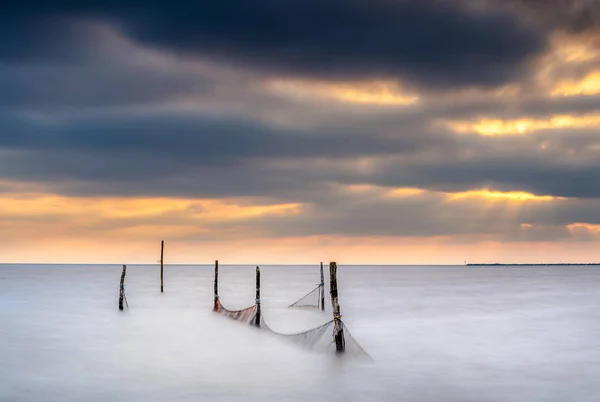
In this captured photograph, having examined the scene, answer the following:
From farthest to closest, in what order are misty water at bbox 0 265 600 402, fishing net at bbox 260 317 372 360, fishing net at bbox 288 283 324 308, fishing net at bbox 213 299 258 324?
fishing net at bbox 288 283 324 308 → fishing net at bbox 213 299 258 324 → fishing net at bbox 260 317 372 360 → misty water at bbox 0 265 600 402

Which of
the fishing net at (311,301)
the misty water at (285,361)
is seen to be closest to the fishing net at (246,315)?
the misty water at (285,361)

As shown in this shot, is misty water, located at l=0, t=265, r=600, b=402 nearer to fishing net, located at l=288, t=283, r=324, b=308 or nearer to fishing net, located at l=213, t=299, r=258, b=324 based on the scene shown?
fishing net, located at l=213, t=299, r=258, b=324

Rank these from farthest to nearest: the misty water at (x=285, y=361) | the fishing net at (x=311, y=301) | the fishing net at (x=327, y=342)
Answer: the fishing net at (x=311, y=301)
the fishing net at (x=327, y=342)
the misty water at (x=285, y=361)

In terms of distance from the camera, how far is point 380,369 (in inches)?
913

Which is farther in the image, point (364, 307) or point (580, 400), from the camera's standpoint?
point (364, 307)

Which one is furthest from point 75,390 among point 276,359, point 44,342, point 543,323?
point 543,323

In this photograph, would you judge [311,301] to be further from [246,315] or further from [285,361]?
[285,361]

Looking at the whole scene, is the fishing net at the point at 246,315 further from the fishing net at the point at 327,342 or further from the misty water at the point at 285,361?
the fishing net at the point at 327,342

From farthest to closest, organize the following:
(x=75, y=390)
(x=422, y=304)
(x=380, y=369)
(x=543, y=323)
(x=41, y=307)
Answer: (x=422, y=304)
(x=41, y=307)
(x=543, y=323)
(x=380, y=369)
(x=75, y=390)

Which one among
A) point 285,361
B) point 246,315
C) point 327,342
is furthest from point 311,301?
point 285,361

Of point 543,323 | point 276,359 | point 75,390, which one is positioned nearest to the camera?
point 75,390

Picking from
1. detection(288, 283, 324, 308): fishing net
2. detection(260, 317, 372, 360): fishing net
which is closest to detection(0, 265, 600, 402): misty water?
detection(260, 317, 372, 360): fishing net

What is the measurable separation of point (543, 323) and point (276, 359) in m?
23.4

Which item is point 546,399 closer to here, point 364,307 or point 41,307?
point 364,307
